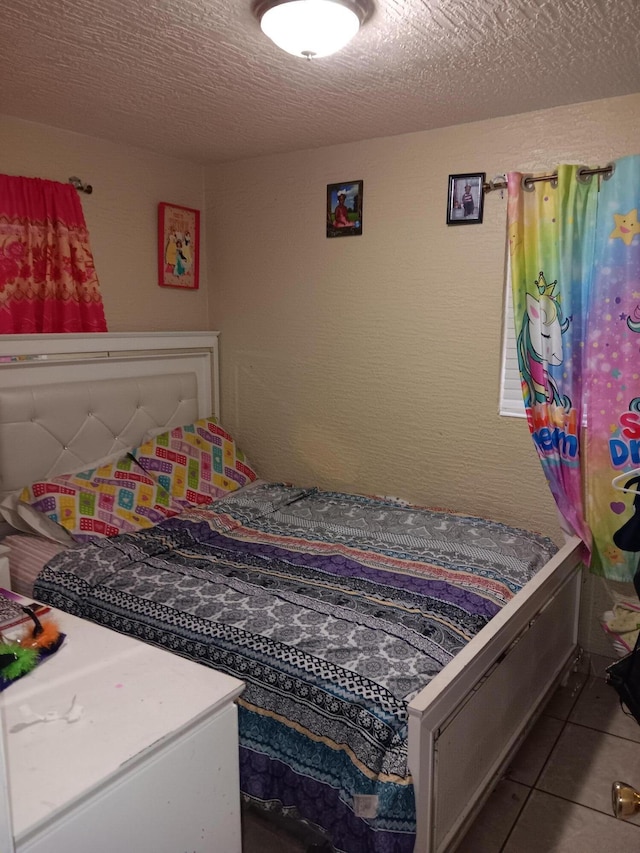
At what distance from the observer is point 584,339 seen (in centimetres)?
257

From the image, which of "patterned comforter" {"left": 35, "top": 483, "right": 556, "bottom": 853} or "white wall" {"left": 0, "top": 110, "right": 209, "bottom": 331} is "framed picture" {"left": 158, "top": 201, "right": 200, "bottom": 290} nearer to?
"white wall" {"left": 0, "top": 110, "right": 209, "bottom": 331}

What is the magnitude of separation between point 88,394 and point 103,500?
1.76 feet

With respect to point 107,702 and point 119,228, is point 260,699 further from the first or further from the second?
point 119,228

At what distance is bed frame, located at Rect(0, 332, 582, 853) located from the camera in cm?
165

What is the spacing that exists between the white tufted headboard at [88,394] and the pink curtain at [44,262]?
12 cm

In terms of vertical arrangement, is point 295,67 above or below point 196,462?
above

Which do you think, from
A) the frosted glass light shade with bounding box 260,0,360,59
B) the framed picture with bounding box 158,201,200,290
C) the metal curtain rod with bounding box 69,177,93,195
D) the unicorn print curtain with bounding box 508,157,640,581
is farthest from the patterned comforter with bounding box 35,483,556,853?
the frosted glass light shade with bounding box 260,0,360,59

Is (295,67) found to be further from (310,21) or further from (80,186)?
(80,186)

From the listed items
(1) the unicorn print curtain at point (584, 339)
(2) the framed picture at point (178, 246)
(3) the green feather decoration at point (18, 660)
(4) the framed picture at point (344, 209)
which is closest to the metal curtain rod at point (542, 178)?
(1) the unicorn print curtain at point (584, 339)

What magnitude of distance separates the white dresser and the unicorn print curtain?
1768mm

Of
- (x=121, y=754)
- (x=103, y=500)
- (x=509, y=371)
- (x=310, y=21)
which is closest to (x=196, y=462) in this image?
(x=103, y=500)

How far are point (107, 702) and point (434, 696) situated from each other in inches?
30.1

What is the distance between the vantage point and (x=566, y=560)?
2459mm

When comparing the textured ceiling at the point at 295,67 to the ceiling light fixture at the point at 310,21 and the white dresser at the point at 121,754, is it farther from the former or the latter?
the white dresser at the point at 121,754
